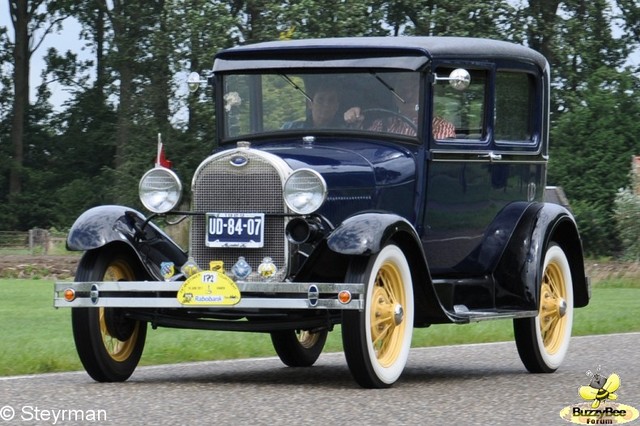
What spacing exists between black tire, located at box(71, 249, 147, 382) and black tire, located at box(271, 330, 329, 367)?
149cm

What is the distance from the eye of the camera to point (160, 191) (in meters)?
9.16

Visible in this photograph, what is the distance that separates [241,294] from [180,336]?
19.6 feet

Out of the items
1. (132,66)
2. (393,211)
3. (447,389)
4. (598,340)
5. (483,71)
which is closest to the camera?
(447,389)

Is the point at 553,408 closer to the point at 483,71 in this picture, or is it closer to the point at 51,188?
the point at 483,71

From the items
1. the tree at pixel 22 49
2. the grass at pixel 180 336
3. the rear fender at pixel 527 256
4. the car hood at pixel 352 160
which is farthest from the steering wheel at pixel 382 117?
the tree at pixel 22 49

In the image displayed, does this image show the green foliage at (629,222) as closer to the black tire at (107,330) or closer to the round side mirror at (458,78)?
the round side mirror at (458,78)

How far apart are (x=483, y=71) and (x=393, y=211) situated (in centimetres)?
152

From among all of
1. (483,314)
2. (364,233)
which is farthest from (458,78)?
(483,314)

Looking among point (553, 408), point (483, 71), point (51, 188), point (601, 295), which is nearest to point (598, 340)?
point (483, 71)

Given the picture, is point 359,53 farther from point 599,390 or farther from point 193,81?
point 599,390

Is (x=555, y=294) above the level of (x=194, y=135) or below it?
below

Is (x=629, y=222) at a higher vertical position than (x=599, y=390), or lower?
higher

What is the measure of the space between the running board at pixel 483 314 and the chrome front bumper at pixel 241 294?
4.16 feet

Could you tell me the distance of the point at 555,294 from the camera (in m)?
10.7
